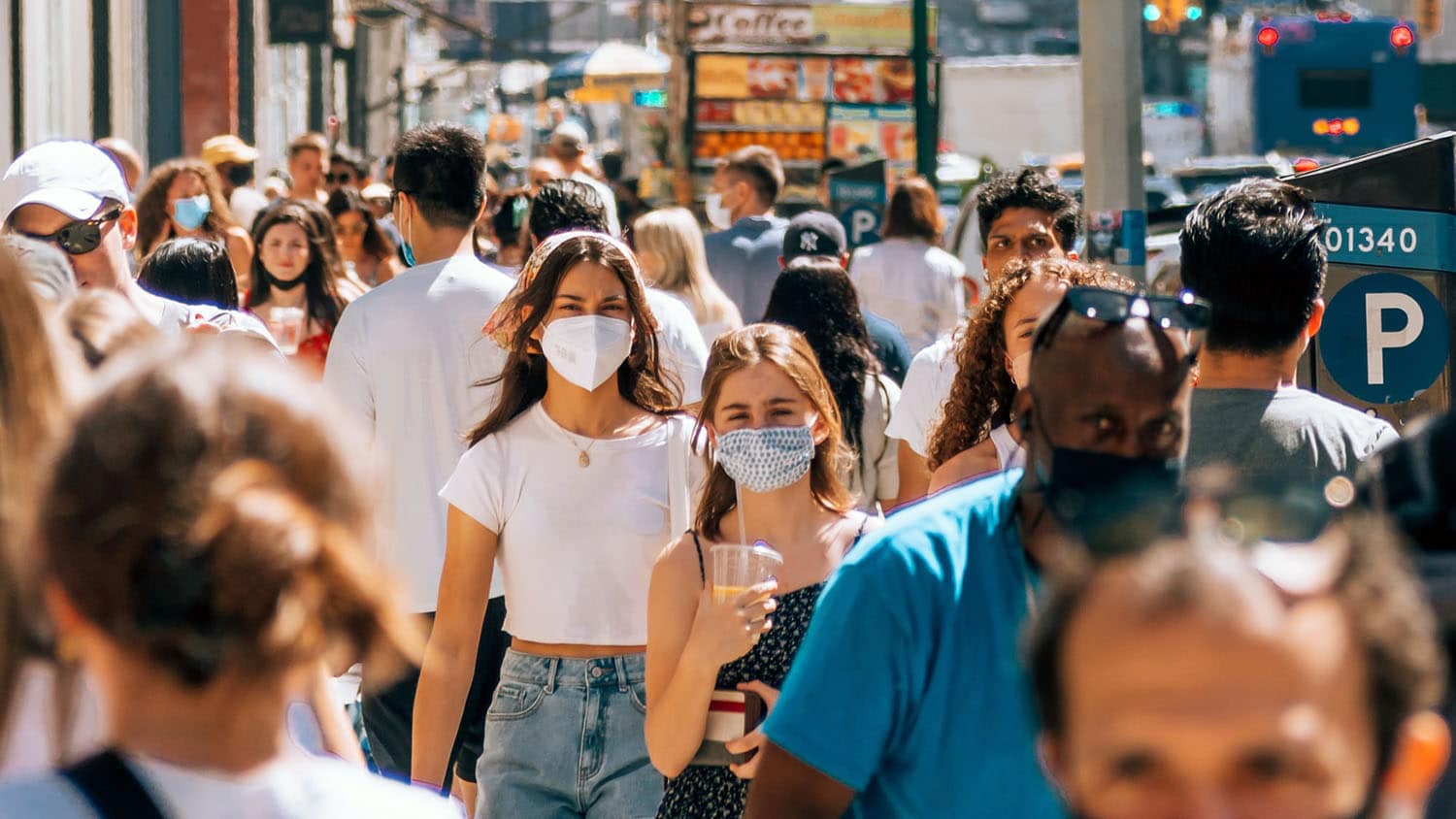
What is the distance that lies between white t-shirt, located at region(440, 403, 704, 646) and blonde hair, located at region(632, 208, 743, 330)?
11.6 feet

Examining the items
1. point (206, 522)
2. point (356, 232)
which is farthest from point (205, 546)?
point (356, 232)

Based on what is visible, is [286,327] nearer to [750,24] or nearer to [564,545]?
[564,545]

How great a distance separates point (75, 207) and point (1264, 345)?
318cm

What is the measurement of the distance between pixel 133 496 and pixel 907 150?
1792 centimetres

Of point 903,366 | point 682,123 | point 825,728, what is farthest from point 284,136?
point 825,728

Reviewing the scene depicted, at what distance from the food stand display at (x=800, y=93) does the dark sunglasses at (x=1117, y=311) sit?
1628cm

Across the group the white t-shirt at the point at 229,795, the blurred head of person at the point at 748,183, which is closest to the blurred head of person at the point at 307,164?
the blurred head of person at the point at 748,183

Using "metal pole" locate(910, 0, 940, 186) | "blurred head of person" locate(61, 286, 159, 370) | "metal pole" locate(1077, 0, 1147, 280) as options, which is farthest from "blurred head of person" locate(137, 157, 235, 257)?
"metal pole" locate(910, 0, 940, 186)

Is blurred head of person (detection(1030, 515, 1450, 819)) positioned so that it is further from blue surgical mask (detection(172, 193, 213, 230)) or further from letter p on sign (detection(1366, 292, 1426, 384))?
blue surgical mask (detection(172, 193, 213, 230))

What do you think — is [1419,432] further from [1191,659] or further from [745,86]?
[745,86]

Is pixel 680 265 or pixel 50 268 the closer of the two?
pixel 50 268

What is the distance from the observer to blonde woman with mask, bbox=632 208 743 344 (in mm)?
8250

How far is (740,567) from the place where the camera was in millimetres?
3875

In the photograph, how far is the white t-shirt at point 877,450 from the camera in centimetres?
669
